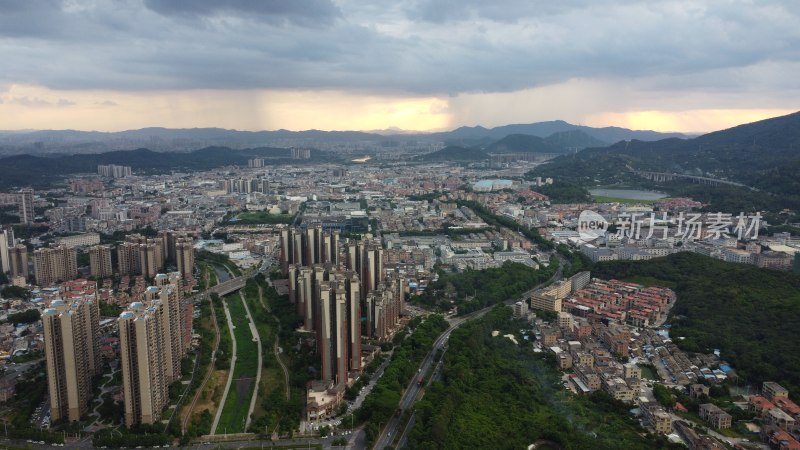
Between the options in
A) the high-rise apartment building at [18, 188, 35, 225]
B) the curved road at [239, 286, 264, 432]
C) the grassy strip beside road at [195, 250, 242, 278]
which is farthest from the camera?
the high-rise apartment building at [18, 188, 35, 225]

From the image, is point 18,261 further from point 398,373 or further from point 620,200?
point 620,200

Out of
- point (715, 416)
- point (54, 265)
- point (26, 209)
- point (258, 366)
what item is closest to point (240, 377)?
point (258, 366)

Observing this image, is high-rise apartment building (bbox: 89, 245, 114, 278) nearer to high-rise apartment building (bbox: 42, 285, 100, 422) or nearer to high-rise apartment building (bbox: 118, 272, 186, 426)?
high-rise apartment building (bbox: 118, 272, 186, 426)

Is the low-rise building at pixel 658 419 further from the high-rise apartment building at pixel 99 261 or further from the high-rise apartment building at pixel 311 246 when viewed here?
the high-rise apartment building at pixel 99 261

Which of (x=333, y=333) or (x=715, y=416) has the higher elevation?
(x=333, y=333)

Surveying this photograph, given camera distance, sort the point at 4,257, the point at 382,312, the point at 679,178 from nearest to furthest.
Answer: the point at 382,312, the point at 4,257, the point at 679,178

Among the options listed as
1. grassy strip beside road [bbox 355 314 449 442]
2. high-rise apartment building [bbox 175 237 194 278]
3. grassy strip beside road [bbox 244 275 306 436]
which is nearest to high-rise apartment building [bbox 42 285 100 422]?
grassy strip beside road [bbox 244 275 306 436]

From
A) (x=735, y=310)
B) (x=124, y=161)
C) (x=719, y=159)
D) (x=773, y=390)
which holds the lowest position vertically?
(x=773, y=390)
